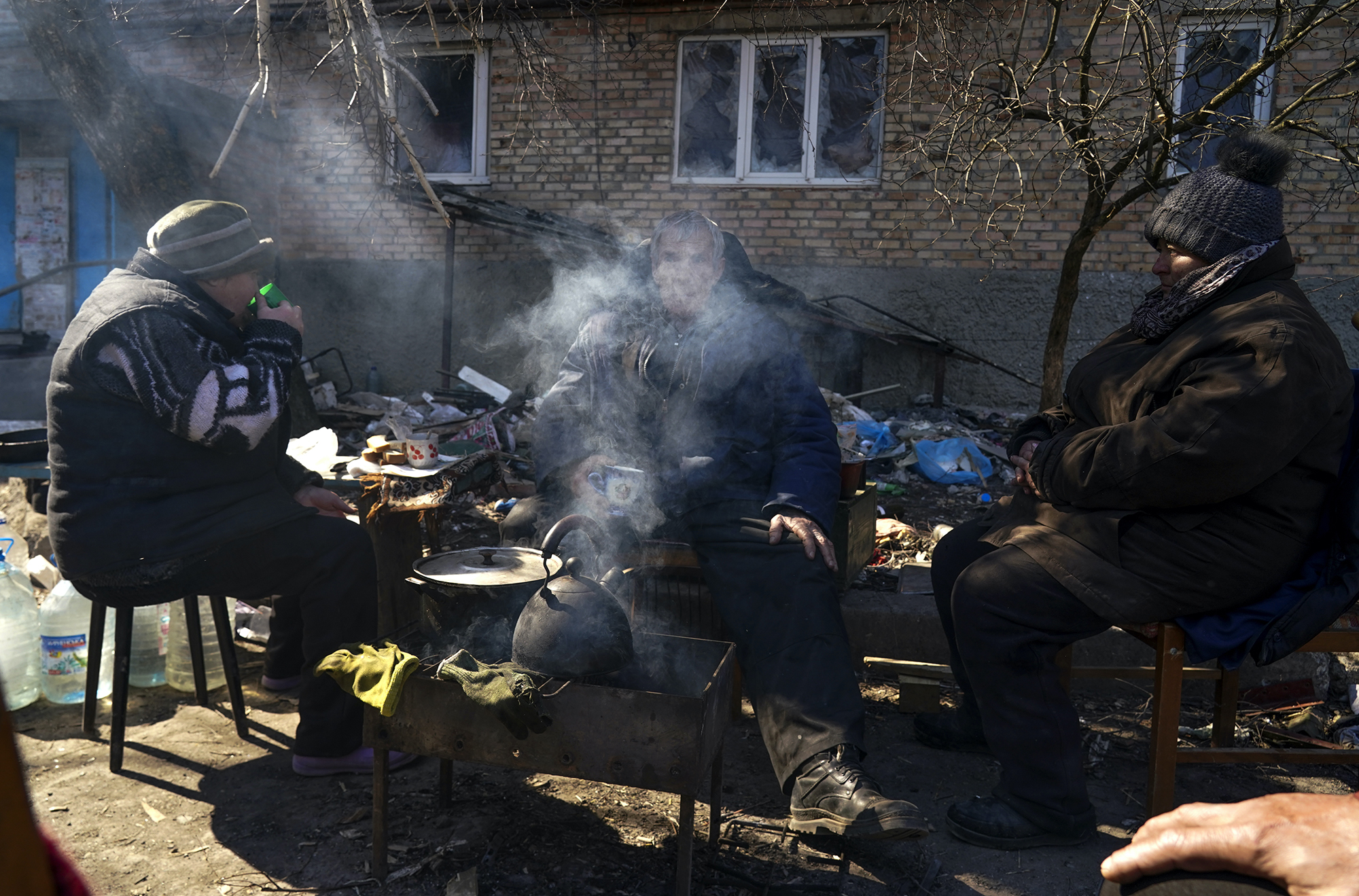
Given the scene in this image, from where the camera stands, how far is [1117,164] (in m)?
→ 4.34

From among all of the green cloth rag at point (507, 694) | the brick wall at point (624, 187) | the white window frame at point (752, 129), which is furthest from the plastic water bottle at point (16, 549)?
the white window frame at point (752, 129)

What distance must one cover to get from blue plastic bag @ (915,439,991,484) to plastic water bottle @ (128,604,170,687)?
523 cm

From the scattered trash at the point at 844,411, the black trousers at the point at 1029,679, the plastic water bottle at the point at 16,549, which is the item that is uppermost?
the scattered trash at the point at 844,411

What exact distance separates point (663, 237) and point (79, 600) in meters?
2.92

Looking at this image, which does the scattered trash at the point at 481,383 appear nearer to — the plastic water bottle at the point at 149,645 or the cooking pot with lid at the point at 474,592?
the plastic water bottle at the point at 149,645

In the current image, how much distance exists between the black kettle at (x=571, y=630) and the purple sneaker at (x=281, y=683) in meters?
1.83

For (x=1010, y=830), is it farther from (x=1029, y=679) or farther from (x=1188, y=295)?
(x=1188, y=295)

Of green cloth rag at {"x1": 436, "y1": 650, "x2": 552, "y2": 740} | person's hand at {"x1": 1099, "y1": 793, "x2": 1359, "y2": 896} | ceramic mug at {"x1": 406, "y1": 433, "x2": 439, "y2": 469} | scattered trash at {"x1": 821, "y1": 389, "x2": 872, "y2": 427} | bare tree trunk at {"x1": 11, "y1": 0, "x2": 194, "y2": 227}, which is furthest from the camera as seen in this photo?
scattered trash at {"x1": 821, "y1": 389, "x2": 872, "y2": 427}

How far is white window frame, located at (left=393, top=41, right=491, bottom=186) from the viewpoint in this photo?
912 cm

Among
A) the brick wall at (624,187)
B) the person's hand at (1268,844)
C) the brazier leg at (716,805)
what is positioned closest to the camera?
the person's hand at (1268,844)

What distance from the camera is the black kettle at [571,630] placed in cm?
237

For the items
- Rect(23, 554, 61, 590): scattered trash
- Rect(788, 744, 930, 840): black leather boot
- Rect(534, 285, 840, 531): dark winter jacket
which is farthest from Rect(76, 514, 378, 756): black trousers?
Rect(23, 554, 61, 590): scattered trash

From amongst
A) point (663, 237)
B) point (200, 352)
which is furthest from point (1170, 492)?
point (200, 352)

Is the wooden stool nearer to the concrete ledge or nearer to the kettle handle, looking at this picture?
the kettle handle
